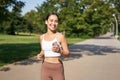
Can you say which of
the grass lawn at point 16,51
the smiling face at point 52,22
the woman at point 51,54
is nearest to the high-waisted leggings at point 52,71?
the woman at point 51,54

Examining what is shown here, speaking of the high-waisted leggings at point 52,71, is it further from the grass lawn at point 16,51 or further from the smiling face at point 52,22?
the grass lawn at point 16,51

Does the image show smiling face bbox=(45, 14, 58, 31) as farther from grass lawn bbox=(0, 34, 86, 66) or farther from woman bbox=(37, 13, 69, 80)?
grass lawn bbox=(0, 34, 86, 66)

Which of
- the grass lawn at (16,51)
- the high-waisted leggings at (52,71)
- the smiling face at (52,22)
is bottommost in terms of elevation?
the grass lawn at (16,51)

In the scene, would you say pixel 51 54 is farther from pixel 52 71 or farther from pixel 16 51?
pixel 16 51

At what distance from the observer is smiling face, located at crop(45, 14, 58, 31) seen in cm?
494

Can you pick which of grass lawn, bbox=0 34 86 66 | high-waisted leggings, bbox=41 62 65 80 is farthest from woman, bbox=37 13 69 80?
grass lawn, bbox=0 34 86 66

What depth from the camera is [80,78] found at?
1159 centimetres

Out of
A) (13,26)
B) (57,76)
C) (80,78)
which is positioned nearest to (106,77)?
(80,78)

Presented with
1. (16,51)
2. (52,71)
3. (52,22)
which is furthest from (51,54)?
(16,51)

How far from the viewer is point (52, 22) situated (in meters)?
4.97

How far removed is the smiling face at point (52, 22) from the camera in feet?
16.2

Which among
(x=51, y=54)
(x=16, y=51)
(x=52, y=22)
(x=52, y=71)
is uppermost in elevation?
(x=52, y=22)

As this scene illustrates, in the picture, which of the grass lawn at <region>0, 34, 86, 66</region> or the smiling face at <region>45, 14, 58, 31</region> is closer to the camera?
the smiling face at <region>45, 14, 58, 31</region>

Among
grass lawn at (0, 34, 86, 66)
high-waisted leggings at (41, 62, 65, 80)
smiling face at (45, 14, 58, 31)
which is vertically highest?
smiling face at (45, 14, 58, 31)
